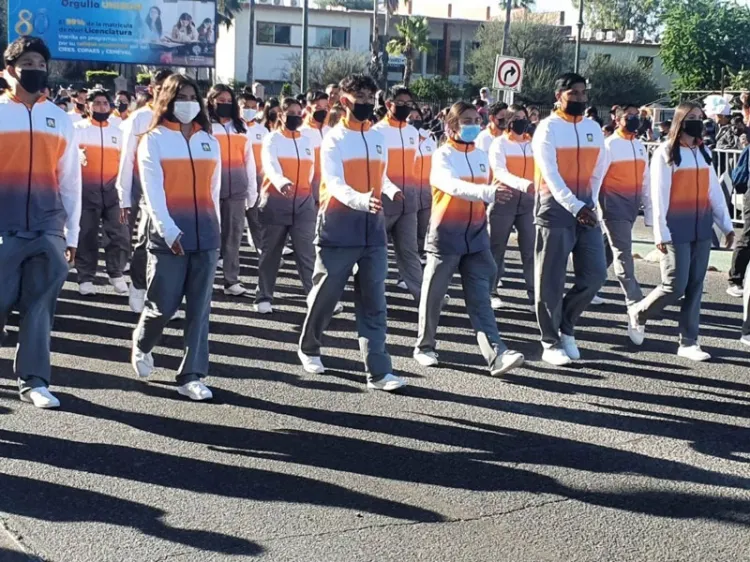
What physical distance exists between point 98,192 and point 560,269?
4758 millimetres

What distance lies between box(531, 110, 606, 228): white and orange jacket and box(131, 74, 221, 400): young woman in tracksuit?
2413 mm

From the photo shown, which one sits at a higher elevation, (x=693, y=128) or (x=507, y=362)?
(x=693, y=128)

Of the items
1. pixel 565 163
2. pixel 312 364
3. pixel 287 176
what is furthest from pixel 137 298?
pixel 565 163

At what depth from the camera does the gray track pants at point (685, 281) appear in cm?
870

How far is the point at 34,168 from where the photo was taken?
670 cm

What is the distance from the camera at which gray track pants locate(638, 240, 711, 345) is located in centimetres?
870

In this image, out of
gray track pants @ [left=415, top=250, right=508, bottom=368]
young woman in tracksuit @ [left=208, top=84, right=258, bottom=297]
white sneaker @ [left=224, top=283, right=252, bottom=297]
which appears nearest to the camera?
gray track pants @ [left=415, top=250, right=508, bottom=368]

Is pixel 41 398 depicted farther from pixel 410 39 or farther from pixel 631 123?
pixel 410 39

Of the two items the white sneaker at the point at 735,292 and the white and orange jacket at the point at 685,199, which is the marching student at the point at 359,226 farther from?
the white sneaker at the point at 735,292

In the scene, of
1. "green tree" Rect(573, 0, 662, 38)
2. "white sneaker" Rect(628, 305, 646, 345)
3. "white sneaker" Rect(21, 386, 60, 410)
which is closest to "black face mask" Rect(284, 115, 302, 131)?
"white sneaker" Rect(628, 305, 646, 345)

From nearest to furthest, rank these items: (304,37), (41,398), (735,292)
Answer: (41,398) < (735,292) < (304,37)

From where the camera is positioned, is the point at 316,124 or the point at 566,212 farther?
the point at 316,124

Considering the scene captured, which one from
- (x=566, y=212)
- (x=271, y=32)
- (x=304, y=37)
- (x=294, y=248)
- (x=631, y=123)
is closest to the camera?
(x=566, y=212)

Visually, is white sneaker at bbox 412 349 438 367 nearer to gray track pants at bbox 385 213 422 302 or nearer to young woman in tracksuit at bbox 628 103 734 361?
young woman in tracksuit at bbox 628 103 734 361
